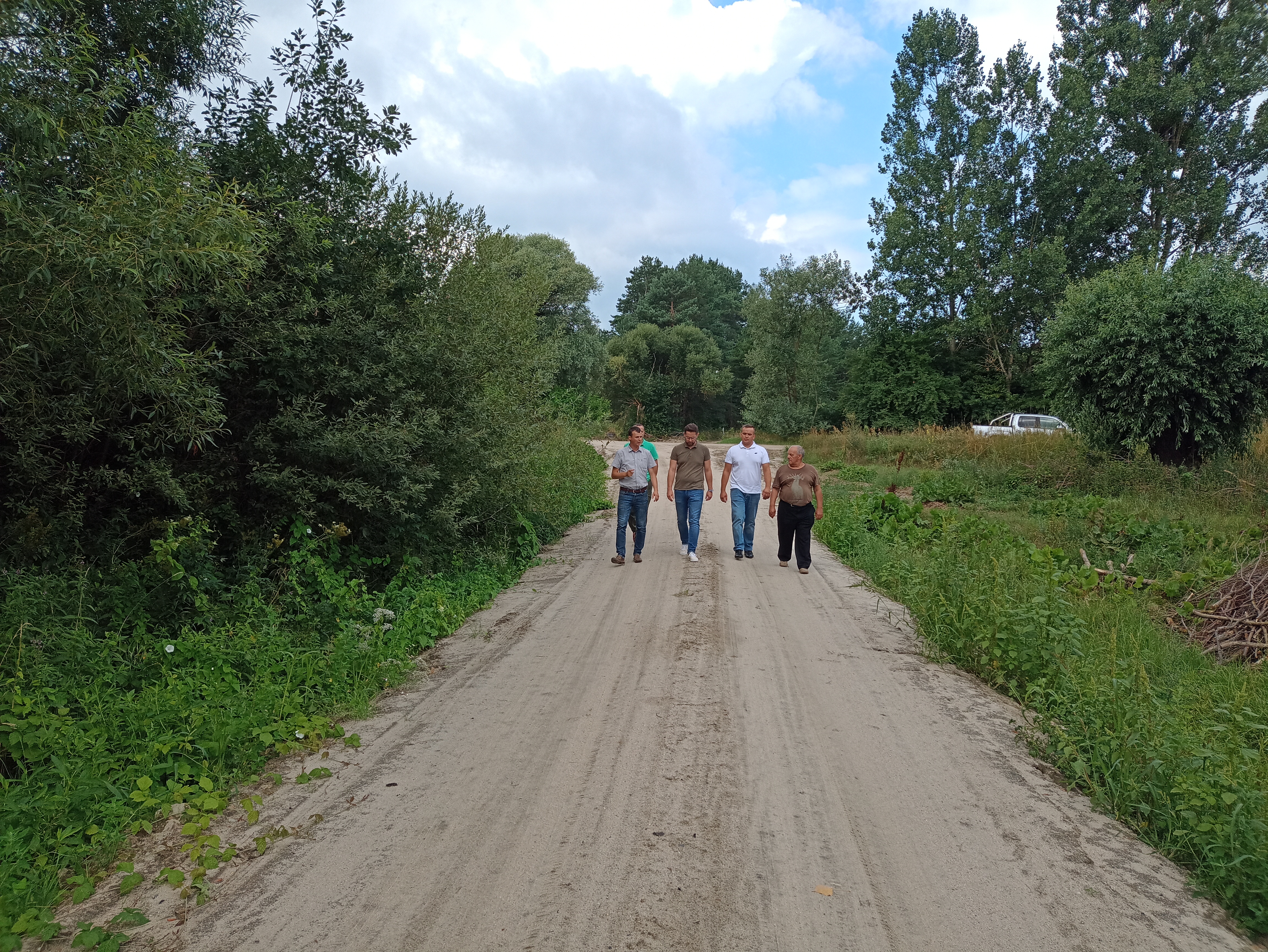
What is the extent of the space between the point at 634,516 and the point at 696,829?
679 centimetres

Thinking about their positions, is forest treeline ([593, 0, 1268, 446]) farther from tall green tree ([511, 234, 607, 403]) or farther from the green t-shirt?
the green t-shirt

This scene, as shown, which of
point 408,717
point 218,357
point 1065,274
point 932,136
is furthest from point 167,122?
point 932,136

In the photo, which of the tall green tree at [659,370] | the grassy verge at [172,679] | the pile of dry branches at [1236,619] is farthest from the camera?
the tall green tree at [659,370]

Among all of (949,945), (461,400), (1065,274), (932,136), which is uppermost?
(932,136)

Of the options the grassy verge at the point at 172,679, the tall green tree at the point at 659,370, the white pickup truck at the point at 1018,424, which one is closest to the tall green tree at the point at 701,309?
the tall green tree at the point at 659,370

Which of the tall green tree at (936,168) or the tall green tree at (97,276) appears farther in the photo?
the tall green tree at (936,168)

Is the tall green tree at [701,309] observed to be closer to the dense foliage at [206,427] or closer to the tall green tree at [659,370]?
the tall green tree at [659,370]

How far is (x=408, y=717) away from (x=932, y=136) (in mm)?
43220

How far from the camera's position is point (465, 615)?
7.96 m

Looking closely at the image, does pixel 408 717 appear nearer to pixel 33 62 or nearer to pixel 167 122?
pixel 33 62

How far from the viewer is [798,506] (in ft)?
32.5

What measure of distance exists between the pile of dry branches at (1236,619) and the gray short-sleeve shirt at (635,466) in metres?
6.28

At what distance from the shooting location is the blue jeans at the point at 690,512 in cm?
1047

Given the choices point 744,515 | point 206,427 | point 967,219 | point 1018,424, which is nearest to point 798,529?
point 744,515
